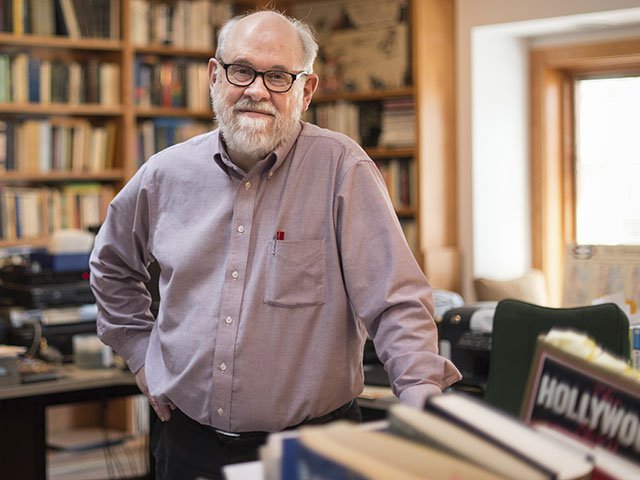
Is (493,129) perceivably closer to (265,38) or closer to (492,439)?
(265,38)

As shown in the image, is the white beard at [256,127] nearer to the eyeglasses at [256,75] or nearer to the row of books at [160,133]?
the eyeglasses at [256,75]

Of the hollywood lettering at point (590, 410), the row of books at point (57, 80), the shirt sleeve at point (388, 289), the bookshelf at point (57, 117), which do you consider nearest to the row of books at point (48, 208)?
the bookshelf at point (57, 117)

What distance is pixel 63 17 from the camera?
536cm

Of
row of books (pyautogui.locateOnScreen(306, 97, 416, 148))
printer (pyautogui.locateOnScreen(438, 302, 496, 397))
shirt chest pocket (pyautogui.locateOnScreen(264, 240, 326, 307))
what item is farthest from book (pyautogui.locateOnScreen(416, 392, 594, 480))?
row of books (pyautogui.locateOnScreen(306, 97, 416, 148))

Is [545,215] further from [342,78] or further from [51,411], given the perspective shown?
[51,411]

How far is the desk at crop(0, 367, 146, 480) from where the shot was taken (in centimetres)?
336

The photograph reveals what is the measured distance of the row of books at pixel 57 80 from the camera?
5211 millimetres

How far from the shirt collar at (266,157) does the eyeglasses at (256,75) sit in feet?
0.39

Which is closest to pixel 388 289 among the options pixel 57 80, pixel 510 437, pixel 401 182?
pixel 510 437

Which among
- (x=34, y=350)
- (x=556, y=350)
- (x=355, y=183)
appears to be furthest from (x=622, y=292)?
(x=34, y=350)

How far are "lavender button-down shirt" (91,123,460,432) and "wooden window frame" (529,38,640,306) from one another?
3.83 metres

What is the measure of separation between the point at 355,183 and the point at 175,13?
13.1ft

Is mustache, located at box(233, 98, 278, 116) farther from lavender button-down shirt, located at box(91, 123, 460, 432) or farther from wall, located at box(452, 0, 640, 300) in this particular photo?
wall, located at box(452, 0, 640, 300)

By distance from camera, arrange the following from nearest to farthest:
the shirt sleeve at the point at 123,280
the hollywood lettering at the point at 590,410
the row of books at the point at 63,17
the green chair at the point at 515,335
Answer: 1. the hollywood lettering at the point at 590,410
2. the shirt sleeve at the point at 123,280
3. the green chair at the point at 515,335
4. the row of books at the point at 63,17
